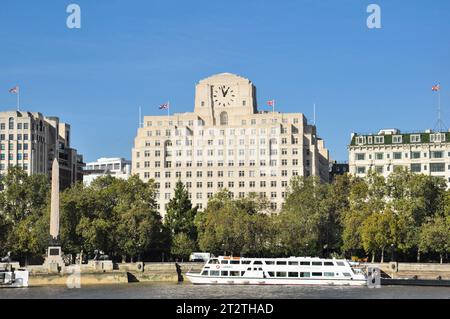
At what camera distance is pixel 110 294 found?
368 feet

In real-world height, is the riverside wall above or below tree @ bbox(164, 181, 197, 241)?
below

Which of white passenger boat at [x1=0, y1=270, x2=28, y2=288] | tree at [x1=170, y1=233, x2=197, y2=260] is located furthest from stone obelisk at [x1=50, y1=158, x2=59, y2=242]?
tree at [x1=170, y1=233, x2=197, y2=260]

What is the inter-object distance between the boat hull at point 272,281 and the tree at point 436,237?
21.7 metres

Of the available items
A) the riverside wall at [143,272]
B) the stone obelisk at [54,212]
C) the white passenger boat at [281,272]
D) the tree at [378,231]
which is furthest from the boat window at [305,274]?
the stone obelisk at [54,212]

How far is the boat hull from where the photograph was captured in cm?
13612

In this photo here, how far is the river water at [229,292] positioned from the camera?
108 metres

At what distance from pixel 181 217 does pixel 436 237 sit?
49.8m

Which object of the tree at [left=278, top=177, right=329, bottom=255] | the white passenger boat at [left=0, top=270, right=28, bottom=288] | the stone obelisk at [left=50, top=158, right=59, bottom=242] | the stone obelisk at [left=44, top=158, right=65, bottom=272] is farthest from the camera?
the tree at [left=278, top=177, right=329, bottom=255]

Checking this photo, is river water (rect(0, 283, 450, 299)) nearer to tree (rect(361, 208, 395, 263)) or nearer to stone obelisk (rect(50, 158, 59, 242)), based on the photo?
stone obelisk (rect(50, 158, 59, 242))

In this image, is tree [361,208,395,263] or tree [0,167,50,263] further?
tree [0,167,50,263]

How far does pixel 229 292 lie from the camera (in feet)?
383

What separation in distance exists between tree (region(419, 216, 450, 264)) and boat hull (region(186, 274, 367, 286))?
2166cm

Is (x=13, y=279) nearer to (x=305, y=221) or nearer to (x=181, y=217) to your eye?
(x=181, y=217)
